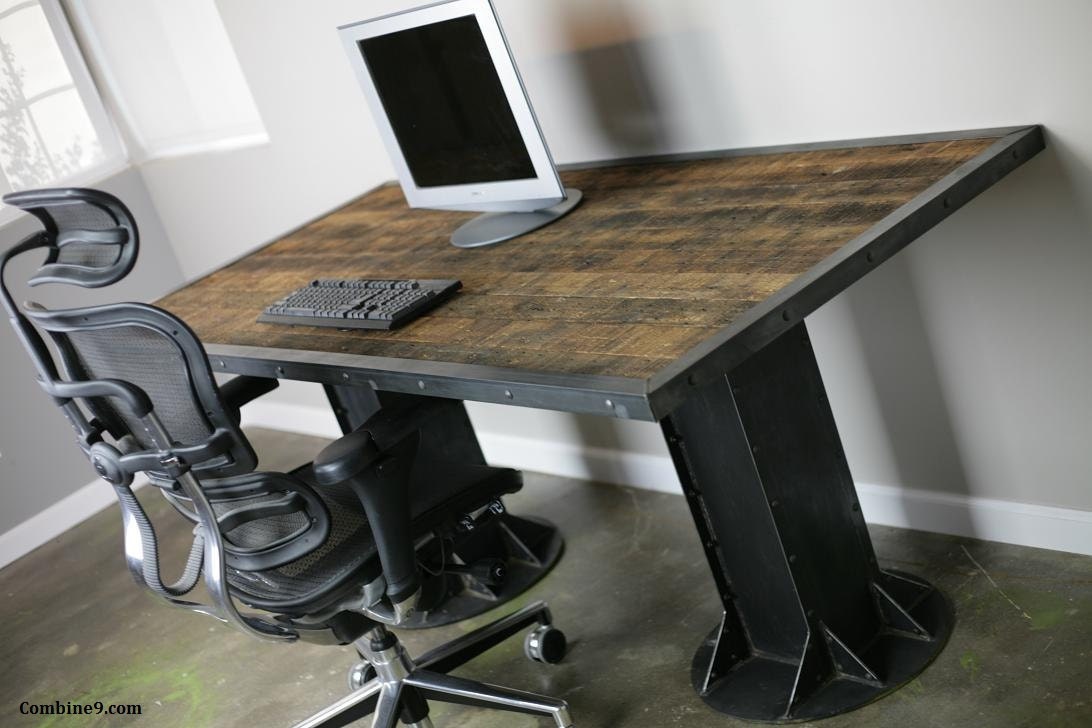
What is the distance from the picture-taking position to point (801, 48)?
242 cm

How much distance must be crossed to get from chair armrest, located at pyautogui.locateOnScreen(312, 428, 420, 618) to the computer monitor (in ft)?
2.34

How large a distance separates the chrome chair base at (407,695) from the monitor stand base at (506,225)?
0.84 m

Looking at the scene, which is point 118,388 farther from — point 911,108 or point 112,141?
point 112,141

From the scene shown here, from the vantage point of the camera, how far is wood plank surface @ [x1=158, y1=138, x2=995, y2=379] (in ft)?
6.16

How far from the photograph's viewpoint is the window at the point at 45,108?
4.29 metres

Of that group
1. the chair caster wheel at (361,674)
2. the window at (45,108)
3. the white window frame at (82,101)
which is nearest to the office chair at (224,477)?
the chair caster wheel at (361,674)

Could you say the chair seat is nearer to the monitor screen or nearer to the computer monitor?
the computer monitor

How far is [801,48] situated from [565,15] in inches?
25.8

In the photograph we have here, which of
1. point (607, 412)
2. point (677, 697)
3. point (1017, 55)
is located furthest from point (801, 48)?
point (677, 697)

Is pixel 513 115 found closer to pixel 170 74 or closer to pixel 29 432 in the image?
pixel 170 74

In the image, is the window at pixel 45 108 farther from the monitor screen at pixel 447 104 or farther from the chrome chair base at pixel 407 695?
the chrome chair base at pixel 407 695

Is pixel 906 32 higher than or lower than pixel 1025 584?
higher

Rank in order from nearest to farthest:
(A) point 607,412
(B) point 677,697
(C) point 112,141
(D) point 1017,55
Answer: (A) point 607,412
(D) point 1017,55
(B) point 677,697
(C) point 112,141

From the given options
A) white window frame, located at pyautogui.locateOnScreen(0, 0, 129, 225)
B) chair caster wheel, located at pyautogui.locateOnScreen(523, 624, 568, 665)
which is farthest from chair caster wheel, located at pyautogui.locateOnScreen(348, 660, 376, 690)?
white window frame, located at pyautogui.locateOnScreen(0, 0, 129, 225)
